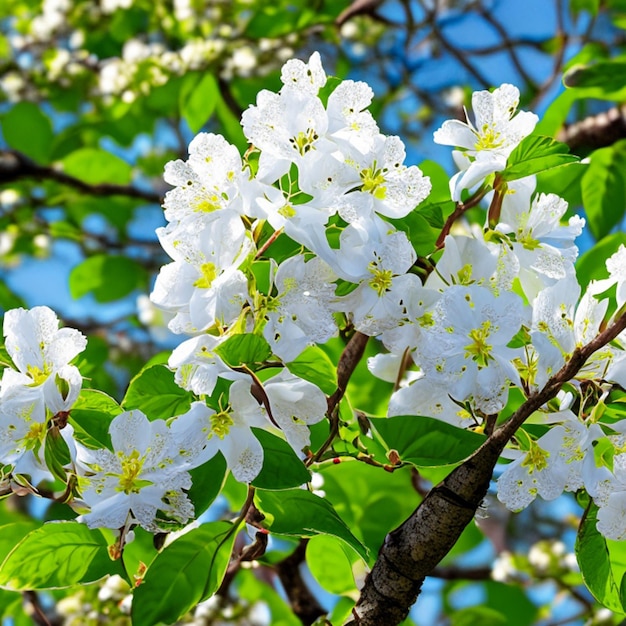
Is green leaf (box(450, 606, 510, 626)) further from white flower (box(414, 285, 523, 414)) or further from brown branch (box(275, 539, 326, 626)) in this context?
white flower (box(414, 285, 523, 414))

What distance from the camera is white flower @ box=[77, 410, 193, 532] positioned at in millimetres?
373

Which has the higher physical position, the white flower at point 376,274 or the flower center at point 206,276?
the flower center at point 206,276

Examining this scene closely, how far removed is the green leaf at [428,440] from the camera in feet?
1.31

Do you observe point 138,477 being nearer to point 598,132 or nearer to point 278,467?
point 278,467

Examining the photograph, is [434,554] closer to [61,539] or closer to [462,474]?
[462,474]

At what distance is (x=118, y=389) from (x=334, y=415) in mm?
1253

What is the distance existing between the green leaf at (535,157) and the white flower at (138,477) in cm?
20

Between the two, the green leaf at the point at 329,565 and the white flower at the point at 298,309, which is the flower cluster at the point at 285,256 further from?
the green leaf at the point at 329,565

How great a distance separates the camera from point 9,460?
381 millimetres

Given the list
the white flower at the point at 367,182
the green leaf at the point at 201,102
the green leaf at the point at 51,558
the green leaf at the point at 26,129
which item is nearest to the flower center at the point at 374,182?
the white flower at the point at 367,182

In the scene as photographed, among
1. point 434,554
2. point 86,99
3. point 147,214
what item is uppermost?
point 434,554

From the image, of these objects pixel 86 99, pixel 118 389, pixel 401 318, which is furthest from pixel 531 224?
pixel 86 99

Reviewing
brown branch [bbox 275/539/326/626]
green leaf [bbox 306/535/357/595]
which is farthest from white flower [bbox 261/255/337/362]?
brown branch [bbox 275/539/326/626]

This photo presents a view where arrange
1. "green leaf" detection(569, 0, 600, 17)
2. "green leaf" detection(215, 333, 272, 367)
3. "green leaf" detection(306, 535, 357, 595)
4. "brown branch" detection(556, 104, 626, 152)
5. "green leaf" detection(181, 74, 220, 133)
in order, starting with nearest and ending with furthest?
"green leaf" detection(215, 333, 272, 367), "green leaf" detection(306, 535, 357, 595), "brown branch" detection(556, 104, 626, 152), "green leaf" detection(181, 74, 220, 133), "green leaf" detection(569, 0, 600, 17)
